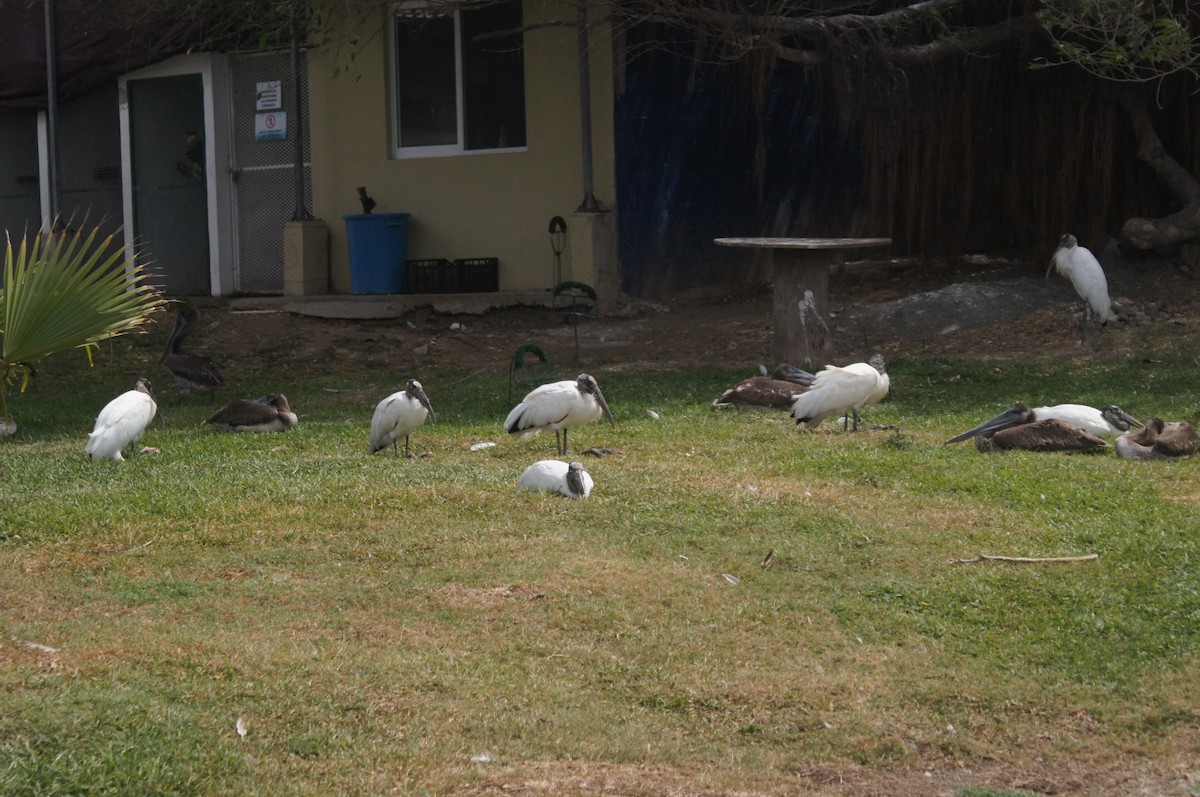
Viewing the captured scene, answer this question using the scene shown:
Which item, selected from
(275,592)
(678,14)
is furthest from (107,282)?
(678,14)

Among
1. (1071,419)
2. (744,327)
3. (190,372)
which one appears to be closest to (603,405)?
(1071,419)

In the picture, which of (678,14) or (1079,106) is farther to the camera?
(1079,106)

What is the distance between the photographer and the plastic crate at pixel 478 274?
17219mm

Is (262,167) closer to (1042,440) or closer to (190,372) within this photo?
(190,372)

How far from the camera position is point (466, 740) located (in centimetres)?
516

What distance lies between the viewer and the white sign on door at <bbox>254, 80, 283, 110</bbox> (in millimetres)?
18109

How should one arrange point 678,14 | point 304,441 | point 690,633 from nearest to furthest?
point 690,633 → point 304,441 → point 678,14

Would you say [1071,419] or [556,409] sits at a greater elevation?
[556,409]

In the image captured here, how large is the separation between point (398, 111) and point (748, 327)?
546cm

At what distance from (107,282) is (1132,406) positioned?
760 cm

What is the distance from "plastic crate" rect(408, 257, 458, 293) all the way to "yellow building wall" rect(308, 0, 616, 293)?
459mm

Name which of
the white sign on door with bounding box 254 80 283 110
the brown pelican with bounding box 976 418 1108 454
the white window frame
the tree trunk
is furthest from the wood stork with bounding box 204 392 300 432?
the tree trunk

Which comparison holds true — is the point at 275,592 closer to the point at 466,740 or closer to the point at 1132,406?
the point at 466,740

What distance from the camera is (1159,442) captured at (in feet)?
30.1
